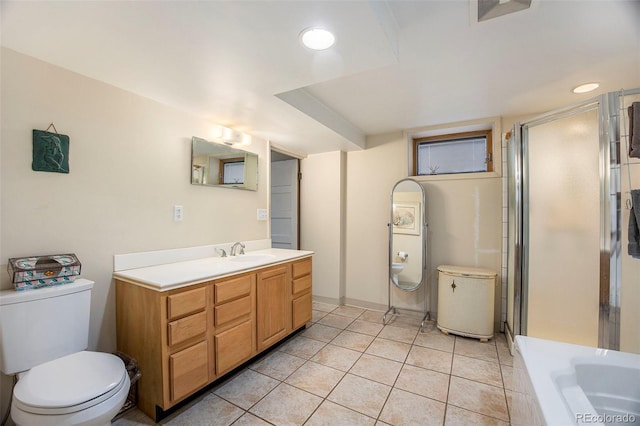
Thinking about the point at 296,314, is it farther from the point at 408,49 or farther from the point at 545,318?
the point at 408,49

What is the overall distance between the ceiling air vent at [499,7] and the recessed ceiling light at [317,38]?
0.71 meters

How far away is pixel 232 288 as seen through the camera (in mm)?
1870

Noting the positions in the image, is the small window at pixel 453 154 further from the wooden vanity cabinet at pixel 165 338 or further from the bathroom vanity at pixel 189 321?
the wooden vanity cabinet at pixel 165 338

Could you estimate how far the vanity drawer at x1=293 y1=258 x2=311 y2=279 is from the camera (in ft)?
8.33

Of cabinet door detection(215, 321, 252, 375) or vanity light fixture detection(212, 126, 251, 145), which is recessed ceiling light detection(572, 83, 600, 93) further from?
cabinet door detection(215, 321, 252, 375)

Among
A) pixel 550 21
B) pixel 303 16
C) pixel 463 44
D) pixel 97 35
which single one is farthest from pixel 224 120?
pixel 550 21

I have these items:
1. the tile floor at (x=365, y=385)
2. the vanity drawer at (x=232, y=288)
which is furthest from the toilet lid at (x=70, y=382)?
the vanity drawer at (x=232, y=288)

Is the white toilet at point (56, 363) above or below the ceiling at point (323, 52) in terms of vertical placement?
below

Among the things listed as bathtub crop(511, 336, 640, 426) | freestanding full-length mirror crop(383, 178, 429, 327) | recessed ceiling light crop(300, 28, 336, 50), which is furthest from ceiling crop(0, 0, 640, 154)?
bathtub crop(511, 336, 640, 426)

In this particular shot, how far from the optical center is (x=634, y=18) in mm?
1371

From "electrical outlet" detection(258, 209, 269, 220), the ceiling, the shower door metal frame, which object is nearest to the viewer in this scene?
the ceiling

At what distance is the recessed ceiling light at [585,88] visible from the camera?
6.79 ft

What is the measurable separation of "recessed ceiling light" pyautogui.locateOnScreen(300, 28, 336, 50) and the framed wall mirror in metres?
1.38

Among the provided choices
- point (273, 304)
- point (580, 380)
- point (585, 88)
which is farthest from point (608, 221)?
point (273, 304)
